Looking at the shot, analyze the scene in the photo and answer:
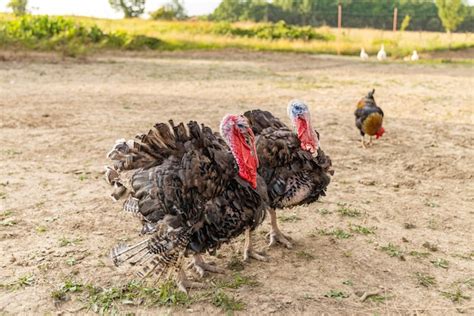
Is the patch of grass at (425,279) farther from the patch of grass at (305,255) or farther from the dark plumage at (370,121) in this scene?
the dark plumage at (370,121)

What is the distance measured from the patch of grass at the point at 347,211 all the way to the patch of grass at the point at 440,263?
1139 mm

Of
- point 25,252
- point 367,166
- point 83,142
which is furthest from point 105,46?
point 25,252

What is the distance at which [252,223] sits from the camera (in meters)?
3.99

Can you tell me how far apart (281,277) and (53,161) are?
14.1 feet

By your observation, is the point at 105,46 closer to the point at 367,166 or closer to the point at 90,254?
the point at 367,166

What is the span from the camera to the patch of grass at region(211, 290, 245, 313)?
148 inches

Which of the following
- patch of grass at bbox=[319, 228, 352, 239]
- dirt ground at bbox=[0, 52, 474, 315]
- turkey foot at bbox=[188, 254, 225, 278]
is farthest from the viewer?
patch of grass at bbox=[319, 228, 352, 239]

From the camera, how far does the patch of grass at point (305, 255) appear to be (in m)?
4.60

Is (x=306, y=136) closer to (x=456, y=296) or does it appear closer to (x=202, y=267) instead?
(x=202, y=267)

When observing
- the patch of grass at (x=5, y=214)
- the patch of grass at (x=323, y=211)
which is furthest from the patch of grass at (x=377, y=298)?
the patch of grass at (x=5, y=214)

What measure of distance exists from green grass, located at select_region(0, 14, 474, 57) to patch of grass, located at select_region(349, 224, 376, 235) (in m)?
19.0

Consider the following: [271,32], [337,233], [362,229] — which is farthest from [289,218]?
[271,32]

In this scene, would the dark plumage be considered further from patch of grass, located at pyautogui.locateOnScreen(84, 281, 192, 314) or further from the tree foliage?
the tree foliage

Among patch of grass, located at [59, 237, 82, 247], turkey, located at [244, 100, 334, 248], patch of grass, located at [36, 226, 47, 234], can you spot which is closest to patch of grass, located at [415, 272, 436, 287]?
turkey, located at [244, 100, 334, 248]
